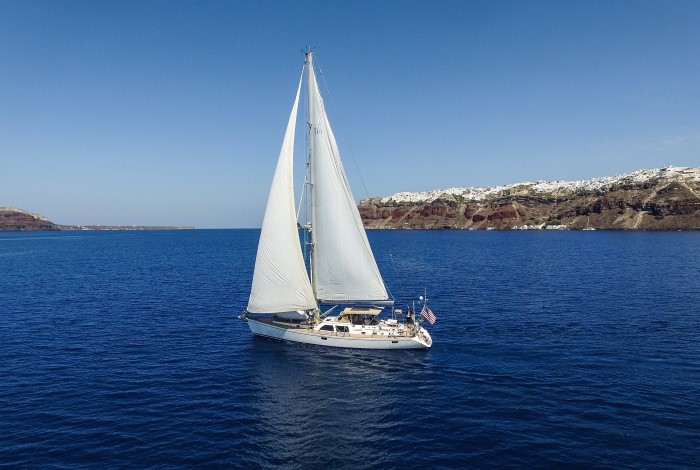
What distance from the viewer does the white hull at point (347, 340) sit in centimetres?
3719

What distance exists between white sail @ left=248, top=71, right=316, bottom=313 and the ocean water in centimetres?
431

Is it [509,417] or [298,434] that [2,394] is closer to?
[298,434]

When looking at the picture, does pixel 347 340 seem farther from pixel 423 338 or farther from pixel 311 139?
pixel 311 139

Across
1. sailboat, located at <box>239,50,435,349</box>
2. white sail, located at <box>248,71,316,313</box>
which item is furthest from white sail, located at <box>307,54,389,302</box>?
white sail, located at <box>248,71,316,313</box>

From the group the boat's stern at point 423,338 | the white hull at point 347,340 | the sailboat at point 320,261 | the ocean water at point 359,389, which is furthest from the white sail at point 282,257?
the boat's stern at point 423,338

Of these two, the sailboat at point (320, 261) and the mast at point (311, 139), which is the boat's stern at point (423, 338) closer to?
the sailboat at point (320, 261)

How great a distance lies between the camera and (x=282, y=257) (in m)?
38.2

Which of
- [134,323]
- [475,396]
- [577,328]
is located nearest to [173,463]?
[475,396]

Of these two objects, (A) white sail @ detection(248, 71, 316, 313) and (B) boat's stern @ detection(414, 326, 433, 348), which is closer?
(B) boat's stern @ detection(414, 326, 433, 348)

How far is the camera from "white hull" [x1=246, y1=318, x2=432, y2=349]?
37188 mm

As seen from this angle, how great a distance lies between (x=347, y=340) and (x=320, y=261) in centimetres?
763

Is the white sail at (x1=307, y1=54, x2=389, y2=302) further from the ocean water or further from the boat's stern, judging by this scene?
the ocean water

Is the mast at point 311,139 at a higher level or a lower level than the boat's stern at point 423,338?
higher

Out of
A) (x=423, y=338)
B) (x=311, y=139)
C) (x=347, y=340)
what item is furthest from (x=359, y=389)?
(x=311, y=139)
